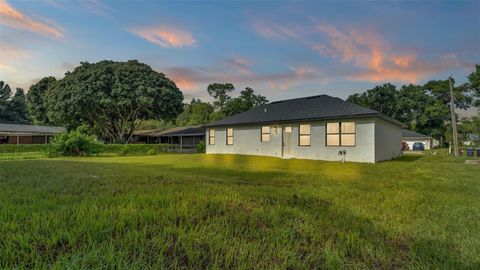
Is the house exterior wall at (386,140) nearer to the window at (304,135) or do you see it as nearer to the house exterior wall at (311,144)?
the house exterior wall at (311,144)

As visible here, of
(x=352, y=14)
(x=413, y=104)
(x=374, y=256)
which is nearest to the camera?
(x=374, y=256)

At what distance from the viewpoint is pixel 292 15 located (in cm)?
1128

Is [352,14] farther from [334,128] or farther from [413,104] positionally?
[413,104]

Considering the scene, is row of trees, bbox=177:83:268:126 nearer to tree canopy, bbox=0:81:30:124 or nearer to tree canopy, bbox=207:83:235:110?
tree canopy, bbox=207:83:235:110

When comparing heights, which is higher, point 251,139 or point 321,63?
point 321,63

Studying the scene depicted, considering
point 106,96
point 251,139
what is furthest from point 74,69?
point 251,139

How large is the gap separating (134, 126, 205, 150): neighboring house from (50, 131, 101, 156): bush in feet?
38.9

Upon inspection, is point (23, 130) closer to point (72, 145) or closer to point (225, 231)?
point (72, 145)

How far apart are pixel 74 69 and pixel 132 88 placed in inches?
349

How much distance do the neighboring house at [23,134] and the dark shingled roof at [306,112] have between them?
83.0 ft

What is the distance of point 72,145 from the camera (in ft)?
62.1

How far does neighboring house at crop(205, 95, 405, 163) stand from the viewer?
14104 mm

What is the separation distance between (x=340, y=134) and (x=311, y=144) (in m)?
1.84

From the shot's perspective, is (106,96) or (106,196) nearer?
(106,196)
